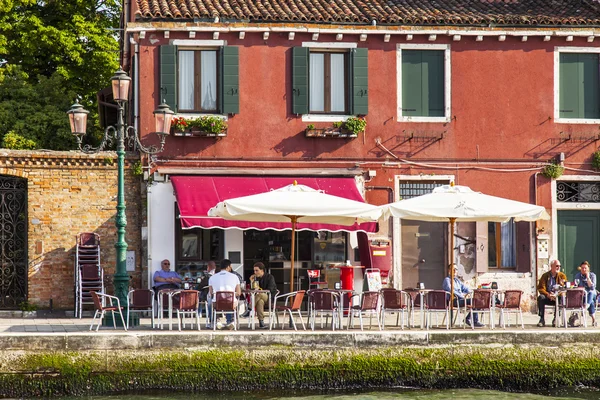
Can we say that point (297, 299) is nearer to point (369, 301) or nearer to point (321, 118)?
point (369, 301)

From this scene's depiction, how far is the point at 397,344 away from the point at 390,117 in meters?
7.10

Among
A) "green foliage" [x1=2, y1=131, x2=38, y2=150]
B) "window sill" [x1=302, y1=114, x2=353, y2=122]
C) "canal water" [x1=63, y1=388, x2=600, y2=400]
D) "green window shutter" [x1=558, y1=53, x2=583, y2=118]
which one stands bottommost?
"canal water" [x1=63, y1=388, x2=600, y2=400]

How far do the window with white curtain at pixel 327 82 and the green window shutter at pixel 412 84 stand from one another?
4.23 ft

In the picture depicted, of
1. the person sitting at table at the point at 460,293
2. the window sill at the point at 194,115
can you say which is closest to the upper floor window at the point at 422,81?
the window sill at the point at 194,115

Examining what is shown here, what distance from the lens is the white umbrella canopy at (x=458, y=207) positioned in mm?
17516

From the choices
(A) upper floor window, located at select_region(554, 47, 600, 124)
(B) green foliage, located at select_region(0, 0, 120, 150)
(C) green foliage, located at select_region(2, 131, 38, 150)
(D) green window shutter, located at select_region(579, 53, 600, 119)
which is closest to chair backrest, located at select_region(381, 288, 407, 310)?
(A) upper floor window, located at select_region(554, 47, 600, 124)

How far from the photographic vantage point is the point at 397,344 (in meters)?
16.9

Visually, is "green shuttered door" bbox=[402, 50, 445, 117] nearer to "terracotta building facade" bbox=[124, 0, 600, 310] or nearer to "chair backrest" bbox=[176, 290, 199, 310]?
"terracotta building facade" bbox=[124, 0, 600, 310]

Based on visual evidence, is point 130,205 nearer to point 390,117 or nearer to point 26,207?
point 26,207

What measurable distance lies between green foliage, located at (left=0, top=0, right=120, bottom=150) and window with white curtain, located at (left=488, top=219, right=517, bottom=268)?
11.9m

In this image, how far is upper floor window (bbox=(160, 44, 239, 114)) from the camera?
2219 cm

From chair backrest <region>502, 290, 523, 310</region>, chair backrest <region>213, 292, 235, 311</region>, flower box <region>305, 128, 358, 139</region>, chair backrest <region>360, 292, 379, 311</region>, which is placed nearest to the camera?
chair backrest <region>213, 292, 235, 311</region>

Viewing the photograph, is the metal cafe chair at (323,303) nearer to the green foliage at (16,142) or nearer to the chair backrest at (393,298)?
the chair backrest at (393,298)

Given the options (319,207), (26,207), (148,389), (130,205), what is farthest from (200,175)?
(148,389)
